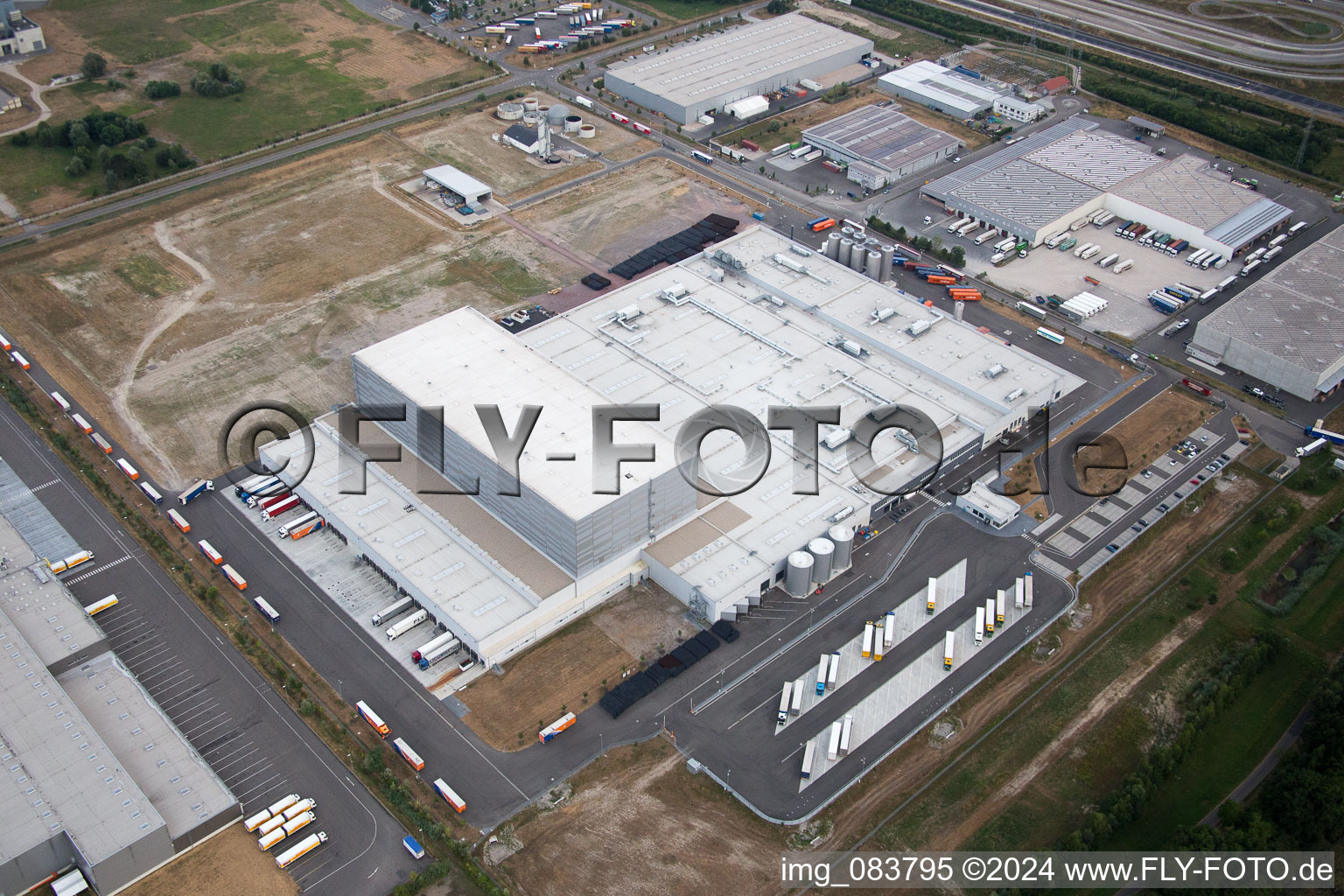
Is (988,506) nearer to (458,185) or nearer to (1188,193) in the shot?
(1188,193)

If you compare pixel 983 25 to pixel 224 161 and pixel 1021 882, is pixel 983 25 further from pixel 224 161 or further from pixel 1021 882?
pixel 1021 882

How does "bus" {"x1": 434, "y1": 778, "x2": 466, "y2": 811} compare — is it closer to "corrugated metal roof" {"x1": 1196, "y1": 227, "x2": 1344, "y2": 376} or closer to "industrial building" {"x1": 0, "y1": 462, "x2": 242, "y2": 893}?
"industrial building" {"x1": 0, "y1": 462, "x2": 242, "y2": 893}

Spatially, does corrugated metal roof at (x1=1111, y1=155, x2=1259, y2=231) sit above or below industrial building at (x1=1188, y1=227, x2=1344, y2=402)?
above

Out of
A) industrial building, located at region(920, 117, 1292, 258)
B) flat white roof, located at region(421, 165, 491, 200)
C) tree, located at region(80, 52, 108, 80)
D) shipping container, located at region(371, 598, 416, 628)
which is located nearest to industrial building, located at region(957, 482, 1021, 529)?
shipping container, located at region(371, 598, 416, 628)

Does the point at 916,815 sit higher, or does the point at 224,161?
the point at 224,161

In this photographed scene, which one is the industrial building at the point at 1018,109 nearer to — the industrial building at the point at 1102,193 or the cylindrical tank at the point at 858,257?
the industrial building at the point at 1102,193

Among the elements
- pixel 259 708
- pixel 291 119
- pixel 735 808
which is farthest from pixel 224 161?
pixel 735 808

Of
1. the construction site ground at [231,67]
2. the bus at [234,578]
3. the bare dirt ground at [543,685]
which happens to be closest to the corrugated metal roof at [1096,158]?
the construction site ground at [231,67]
